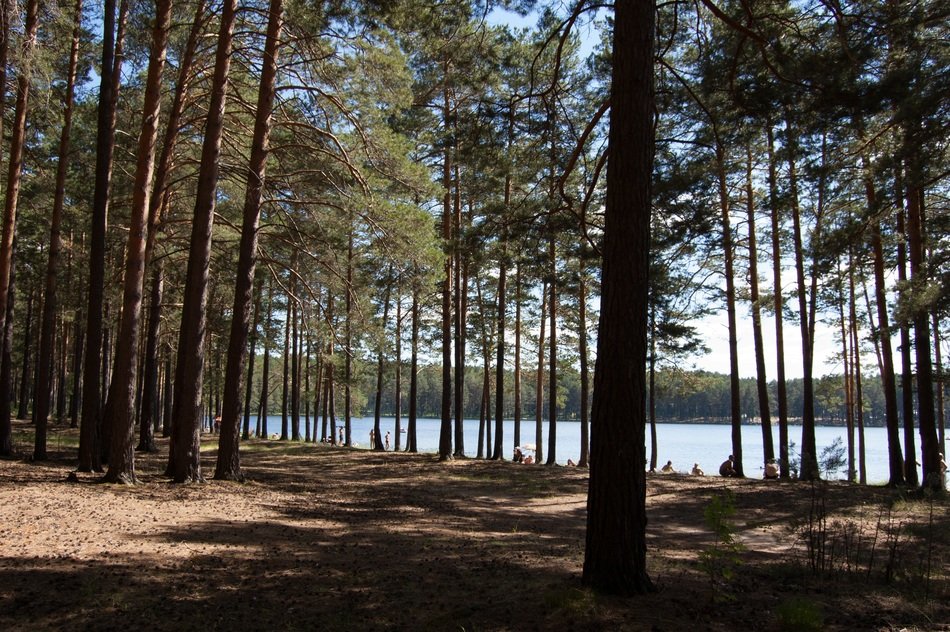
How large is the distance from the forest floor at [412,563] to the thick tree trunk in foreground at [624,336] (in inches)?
13.0

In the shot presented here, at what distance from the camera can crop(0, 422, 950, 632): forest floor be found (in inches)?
151

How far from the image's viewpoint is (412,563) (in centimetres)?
559

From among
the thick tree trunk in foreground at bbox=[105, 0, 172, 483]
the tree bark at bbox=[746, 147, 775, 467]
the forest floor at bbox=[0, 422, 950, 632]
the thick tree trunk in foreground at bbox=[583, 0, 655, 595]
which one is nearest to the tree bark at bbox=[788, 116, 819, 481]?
the tree bark at bbox=[746, 147, 775, 467]

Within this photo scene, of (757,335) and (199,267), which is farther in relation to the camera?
(757,335)

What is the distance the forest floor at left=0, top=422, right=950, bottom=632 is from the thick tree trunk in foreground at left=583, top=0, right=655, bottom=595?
33 centimetres

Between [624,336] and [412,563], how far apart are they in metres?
3.10

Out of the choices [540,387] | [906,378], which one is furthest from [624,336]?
[540,387]

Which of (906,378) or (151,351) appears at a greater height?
(151,351)

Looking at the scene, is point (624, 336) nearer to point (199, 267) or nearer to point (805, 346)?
point (199, 267)

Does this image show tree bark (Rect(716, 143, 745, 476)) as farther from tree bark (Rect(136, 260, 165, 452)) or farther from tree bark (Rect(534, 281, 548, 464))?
tree bark (Rect(136, 260, 165, 452))

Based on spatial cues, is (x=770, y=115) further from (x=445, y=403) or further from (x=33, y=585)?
(x=445, y=403)

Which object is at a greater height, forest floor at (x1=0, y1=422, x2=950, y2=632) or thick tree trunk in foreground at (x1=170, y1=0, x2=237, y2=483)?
thick tree trunk in foreground at (x1=170, y1=0, x2=237, y2=483)

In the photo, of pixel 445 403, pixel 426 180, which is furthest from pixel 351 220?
pixel 445 403

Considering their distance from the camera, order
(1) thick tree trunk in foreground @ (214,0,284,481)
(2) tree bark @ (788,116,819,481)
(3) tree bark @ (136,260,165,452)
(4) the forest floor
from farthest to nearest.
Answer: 1. (3) tree bark @ (136,260,165,452)
2. (2) tree bark @ (788,116,819,481)
3. (1) thick tree trunk in foreground @ (214,0,284,481)
4. (4) the forest floor
